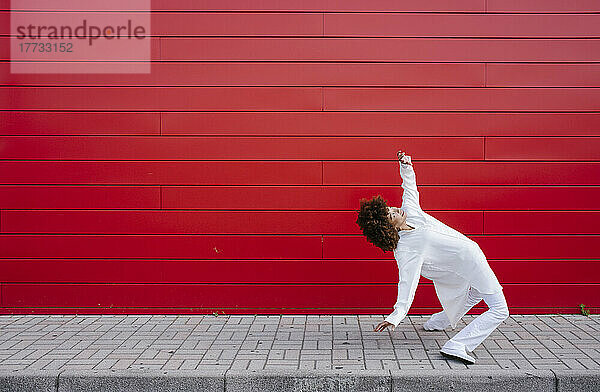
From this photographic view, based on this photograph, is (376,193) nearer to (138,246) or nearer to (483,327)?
(483,327)

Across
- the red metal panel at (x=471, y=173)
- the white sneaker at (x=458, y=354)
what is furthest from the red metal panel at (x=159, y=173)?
the white sneaker at (x=458, y=354)

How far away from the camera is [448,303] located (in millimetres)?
5184

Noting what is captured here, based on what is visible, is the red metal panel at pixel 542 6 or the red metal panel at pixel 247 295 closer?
the red metal panel at pixel 542 6

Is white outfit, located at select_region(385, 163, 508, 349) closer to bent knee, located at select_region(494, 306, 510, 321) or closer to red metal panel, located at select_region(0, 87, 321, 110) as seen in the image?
bent knee, located at select_region(494, 306, 510, 321)

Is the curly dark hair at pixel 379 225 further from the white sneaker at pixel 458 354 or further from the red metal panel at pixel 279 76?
the red metal panel at pixel 279 76

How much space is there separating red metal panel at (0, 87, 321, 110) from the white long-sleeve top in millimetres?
1957

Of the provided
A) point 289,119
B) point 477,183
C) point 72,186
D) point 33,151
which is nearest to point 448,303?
point 477,183

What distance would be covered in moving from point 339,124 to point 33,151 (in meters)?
3.32

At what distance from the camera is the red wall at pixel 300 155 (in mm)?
6270

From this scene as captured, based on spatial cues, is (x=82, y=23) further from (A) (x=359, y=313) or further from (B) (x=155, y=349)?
(A) (x=359, y=313)

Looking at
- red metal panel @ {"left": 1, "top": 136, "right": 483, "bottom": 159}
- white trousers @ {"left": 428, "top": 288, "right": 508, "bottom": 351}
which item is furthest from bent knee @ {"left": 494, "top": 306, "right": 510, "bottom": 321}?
red metal panel @ {"left": 1, "top": 136, "right": 483, "bottom": 159}

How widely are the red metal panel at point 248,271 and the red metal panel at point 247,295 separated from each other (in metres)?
0.07

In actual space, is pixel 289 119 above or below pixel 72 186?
above

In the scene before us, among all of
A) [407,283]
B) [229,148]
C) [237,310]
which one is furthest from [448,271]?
[229,148]
